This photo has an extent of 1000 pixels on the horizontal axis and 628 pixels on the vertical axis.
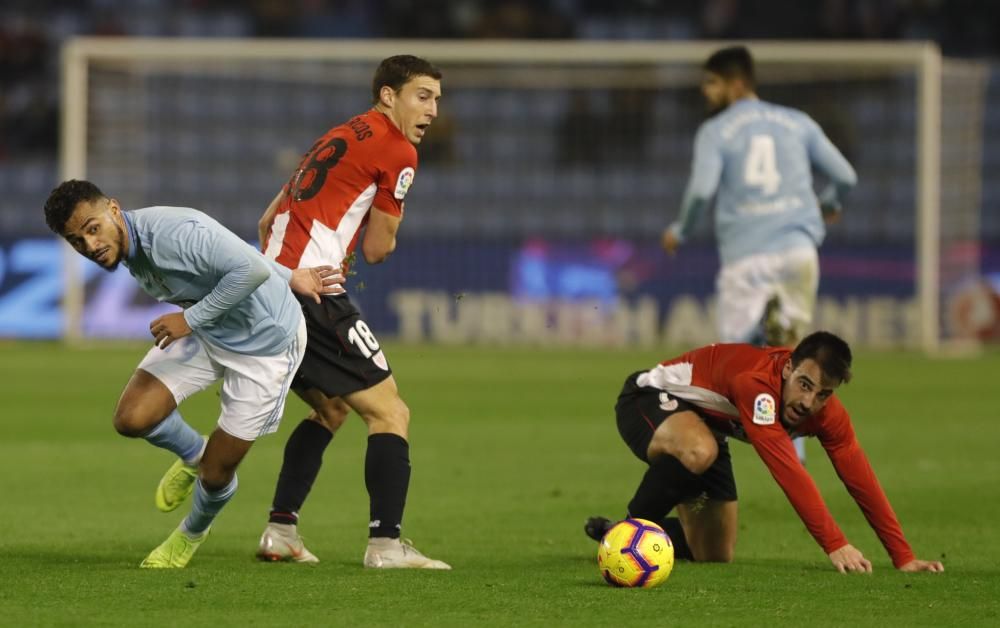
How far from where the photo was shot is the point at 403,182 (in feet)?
21.2

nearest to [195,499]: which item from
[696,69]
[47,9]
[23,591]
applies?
[23,591]

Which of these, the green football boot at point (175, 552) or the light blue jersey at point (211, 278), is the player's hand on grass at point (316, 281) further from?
the green football boot at point (175, 552)

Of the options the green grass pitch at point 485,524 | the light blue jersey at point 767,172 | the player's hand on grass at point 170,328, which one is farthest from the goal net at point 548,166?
the player's hand on grass at point 170,328

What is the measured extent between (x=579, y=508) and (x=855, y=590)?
2733 millimetres

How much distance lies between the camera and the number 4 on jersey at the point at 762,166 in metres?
9.67

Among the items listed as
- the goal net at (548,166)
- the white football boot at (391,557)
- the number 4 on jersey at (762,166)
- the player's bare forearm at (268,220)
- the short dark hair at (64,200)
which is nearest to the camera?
the short dark hair at (64,200)

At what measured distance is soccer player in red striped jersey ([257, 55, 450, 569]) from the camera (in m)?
6.22

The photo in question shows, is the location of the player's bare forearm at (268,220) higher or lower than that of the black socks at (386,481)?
higher

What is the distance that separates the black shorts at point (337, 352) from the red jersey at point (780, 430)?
1315 millimetres

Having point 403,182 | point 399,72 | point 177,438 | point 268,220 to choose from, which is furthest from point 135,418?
point 399,72

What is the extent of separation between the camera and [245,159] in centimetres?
2102

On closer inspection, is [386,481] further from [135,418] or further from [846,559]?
[846,559]

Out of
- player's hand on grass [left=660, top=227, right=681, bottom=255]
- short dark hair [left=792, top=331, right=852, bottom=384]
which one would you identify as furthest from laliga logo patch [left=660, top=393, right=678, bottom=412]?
player's hand on grass [left=660, top=227, right=681, bottom=255]

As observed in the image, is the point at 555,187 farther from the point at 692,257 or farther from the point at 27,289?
the point at 27,289
